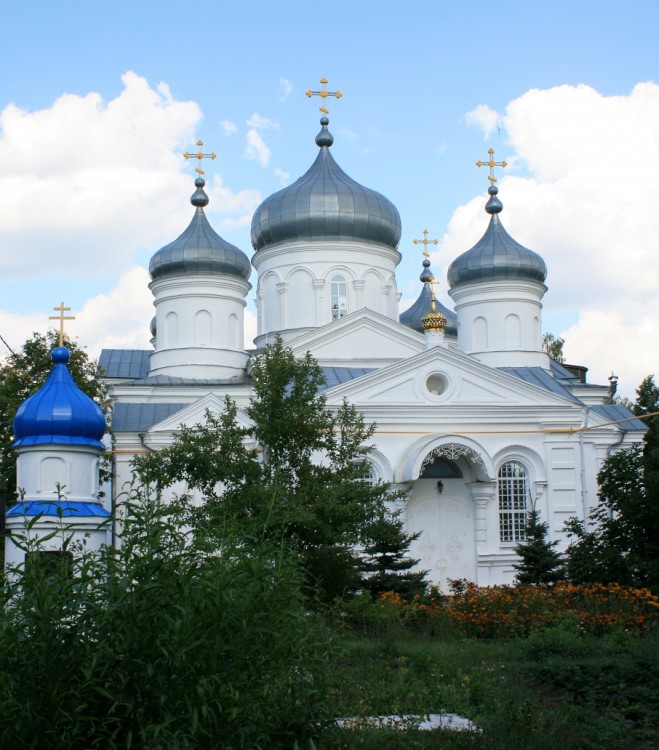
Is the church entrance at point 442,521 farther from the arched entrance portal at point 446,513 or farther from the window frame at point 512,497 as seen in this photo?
the window frame at point 512,497

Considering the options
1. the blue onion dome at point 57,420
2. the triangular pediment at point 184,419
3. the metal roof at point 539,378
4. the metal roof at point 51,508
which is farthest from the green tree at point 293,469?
the metal roof at point 539,378

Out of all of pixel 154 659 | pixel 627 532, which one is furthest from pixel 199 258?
pixel 154 659

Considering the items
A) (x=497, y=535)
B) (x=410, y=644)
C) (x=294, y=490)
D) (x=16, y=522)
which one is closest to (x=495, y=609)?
(x=410, y=644)

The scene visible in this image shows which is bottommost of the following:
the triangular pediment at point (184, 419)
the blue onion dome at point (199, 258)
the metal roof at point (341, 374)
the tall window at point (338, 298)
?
the triangular pediment at point (184, 419)

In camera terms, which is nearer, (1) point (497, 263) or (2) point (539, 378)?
(2) point (539, 378)

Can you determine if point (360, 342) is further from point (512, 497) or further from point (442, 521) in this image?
point (512, 497)

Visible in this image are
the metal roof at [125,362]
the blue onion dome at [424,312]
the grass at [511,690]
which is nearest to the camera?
the grass at [511,690]

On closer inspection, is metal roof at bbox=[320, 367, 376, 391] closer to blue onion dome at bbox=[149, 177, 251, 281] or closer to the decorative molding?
the decorative molding

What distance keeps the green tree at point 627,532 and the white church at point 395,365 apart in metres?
7.38

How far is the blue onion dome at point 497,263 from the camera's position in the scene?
2850 centimetres

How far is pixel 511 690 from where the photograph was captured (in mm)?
8648

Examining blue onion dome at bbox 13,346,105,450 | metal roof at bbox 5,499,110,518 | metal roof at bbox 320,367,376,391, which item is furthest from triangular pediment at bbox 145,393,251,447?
metal roof at bbox 5,499,110,518

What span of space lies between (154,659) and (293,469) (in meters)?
7.80

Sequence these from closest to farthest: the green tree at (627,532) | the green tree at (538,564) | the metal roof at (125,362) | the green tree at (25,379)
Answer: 1. the green tree at (627,532)
2. the green tree at (538,564)
3. the green tree at (25,379)
4. the metal roof at (125,362)
